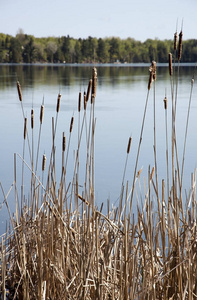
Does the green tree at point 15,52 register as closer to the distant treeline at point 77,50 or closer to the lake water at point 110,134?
the distant treeline at point 77,50

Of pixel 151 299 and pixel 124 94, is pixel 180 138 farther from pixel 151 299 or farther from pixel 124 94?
pixel 124 94

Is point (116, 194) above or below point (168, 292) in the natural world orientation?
below

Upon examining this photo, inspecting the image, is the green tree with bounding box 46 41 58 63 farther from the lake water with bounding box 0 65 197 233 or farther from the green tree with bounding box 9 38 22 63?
the lake water with bounding box 0 65 197 233

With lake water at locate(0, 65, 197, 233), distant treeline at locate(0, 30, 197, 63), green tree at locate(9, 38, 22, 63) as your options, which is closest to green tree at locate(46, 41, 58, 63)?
distant treeline at locate(0, 30, 197, 63)

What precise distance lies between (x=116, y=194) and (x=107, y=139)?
3.59 meters

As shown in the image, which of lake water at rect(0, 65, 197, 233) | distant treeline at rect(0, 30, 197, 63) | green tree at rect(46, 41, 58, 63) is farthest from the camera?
green tree at rect(46, 41, 58, 63)

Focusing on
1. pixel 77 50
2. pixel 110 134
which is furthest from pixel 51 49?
pixel 110 134

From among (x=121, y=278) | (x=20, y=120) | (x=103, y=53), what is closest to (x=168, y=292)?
(x=121, y=278)

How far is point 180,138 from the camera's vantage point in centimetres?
911

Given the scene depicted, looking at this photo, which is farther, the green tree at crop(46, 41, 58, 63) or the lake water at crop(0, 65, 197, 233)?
the green tree at crop(46, 41, 58, 63)

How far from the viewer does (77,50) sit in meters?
66.2

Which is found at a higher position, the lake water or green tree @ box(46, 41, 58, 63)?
green tree @ box(46, 41, 58, 63)

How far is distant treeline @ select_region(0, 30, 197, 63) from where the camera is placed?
65.6 metres

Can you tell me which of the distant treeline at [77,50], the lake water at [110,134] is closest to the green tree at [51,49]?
the distant treeline at [77,50]
